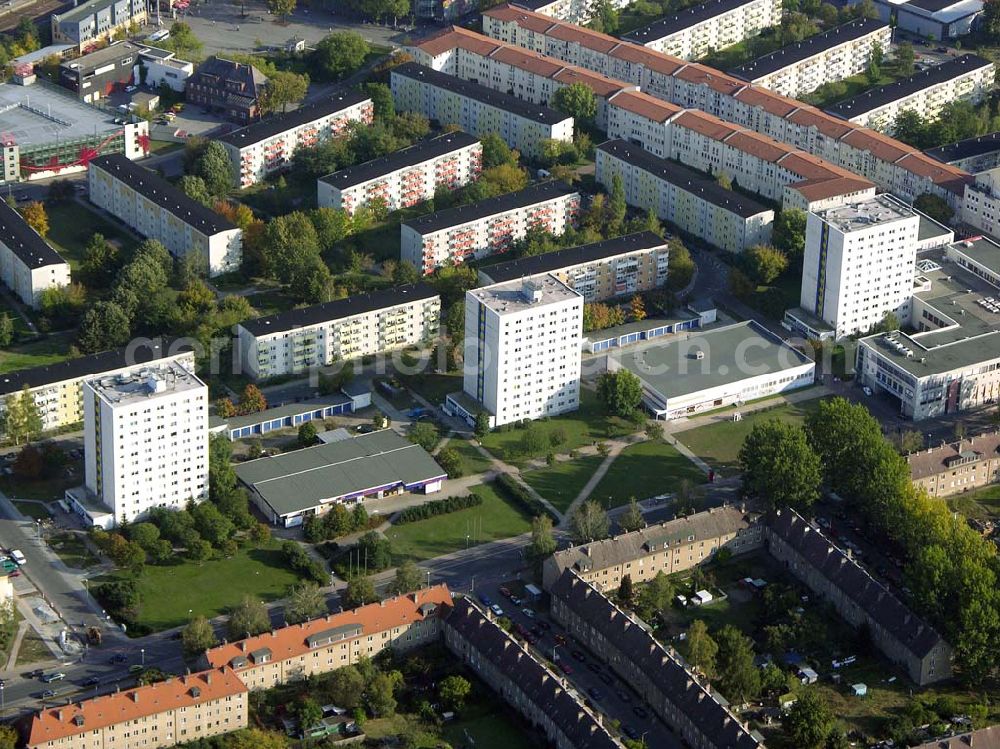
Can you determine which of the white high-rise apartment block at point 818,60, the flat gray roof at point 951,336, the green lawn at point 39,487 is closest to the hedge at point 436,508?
the green lawn at point 39,487

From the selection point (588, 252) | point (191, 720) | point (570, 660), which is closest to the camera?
point (191, 720)

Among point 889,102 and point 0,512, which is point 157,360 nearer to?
point 0,512

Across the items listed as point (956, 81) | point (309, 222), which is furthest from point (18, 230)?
point (956, 81)

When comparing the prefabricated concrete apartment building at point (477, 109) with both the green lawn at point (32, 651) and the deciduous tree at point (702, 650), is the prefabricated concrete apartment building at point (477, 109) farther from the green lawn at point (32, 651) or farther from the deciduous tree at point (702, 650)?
the green lawn at point (32, 651)

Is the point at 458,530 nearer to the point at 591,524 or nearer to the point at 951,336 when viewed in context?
the point at 591,524

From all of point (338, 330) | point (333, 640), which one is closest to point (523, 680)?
point (333, 640)

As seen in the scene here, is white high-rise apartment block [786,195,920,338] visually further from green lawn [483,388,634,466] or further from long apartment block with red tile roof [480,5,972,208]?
green lawn [483,388,634,466]
